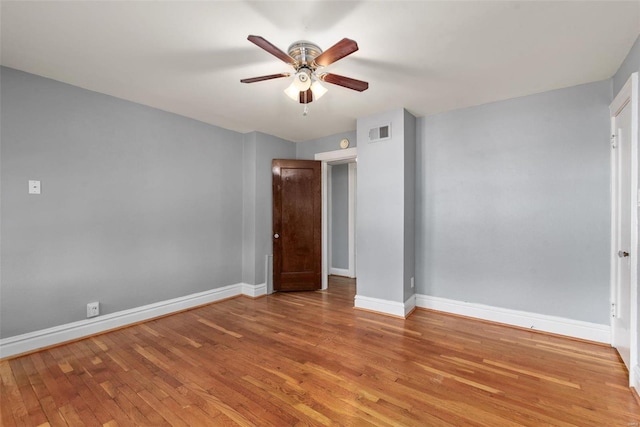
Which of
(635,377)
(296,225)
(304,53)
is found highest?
(304,53)

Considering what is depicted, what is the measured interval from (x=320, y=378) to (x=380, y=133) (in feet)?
9.30

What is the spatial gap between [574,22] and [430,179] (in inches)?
77.9

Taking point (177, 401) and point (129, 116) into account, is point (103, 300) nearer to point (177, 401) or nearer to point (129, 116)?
point (177, 401)

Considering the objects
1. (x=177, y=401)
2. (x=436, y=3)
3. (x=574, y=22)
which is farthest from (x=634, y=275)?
(x=177, y=401)

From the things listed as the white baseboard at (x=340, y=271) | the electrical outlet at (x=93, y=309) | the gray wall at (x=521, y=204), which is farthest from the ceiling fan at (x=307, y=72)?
the white baseboard at (x=340, y=271)

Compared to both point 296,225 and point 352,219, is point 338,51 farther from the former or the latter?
point 352,219

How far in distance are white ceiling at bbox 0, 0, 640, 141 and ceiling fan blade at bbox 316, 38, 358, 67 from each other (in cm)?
24

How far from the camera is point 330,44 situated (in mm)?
2109

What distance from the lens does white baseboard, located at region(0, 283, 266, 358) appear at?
2467 millimetres

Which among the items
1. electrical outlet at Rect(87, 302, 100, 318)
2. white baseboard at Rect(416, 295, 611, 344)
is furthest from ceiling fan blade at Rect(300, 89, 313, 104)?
electrical outlet at Rect(87, 302, 100, 318)

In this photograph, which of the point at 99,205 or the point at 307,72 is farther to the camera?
the point at 99,205

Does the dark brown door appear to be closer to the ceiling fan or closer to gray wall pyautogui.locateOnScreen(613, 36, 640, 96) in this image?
the ceiling fan

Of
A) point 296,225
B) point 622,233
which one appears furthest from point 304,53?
point 622,233

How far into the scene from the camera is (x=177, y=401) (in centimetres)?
188
